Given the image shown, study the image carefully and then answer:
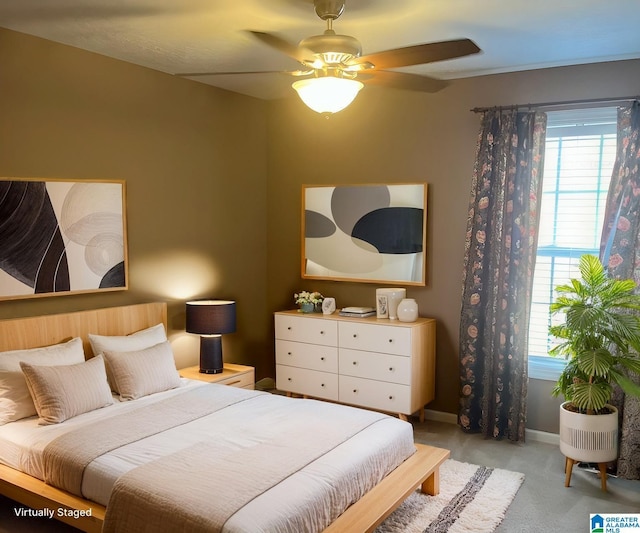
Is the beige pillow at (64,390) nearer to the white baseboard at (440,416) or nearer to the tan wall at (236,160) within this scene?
the tan wall at (236,160)

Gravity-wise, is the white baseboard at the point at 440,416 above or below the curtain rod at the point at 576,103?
below

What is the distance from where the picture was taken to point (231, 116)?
5062 mm

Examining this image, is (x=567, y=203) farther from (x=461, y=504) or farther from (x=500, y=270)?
(x=461, y=504)

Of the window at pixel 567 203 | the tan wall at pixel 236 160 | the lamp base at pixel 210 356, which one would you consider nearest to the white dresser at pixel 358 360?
the tan wall at pixel 236 160

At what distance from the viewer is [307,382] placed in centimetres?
490

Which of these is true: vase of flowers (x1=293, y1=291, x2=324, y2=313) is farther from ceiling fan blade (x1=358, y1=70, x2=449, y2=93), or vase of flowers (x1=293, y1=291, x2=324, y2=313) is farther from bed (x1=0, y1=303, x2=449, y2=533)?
ceiling fan blade (x1=358, y1=70, x2=449, y2=93)

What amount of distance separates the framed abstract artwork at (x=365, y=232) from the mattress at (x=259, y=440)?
1.65 metres

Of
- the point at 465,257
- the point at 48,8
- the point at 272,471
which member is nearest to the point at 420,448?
the point at 272,471

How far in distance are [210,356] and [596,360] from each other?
2625 mm

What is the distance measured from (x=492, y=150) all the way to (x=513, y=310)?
116 centimetres

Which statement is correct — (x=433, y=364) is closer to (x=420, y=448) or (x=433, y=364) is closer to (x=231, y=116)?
(x=420, y=448)

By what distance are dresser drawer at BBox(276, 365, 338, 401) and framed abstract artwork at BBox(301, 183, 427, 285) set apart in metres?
0.85

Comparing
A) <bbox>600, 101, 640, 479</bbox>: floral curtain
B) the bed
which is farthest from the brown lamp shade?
<bbox>600, 101, 640, 479</bbox>: floral curtain

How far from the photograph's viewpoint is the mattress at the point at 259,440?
93.7 inches
